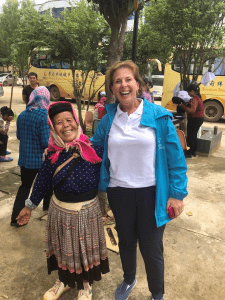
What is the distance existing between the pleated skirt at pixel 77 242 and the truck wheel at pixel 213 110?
11.1 m

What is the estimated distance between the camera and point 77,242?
183 cm

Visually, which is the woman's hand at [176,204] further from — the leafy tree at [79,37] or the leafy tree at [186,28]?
the leafy tree at [79,37]

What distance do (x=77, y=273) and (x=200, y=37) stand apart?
20.7 feet

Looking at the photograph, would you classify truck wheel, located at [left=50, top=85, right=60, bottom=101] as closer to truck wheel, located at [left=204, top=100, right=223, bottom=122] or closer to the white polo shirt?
truck wheel, located at [left=204, top=100, right=223, bottom=122]

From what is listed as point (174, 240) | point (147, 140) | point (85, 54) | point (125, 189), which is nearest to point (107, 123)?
point (147, 140)

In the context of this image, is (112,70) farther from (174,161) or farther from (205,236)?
(205,236)

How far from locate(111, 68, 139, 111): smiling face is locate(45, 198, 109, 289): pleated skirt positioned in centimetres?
80

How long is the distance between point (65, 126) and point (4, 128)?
355 cm

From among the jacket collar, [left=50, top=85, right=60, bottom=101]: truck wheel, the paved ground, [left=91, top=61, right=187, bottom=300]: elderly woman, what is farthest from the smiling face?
[left=50, top=85, right=60, bottom=101]: truck wheel

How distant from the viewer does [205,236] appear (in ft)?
10.2

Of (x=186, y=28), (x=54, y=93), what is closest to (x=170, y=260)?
(x=186, y=28)

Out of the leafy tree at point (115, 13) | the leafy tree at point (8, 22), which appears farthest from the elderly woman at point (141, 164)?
the leafy tree at point (8, 22)

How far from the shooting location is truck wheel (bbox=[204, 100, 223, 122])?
37.8 ft

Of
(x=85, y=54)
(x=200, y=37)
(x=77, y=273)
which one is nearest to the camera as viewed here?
(x=77, y=273)
